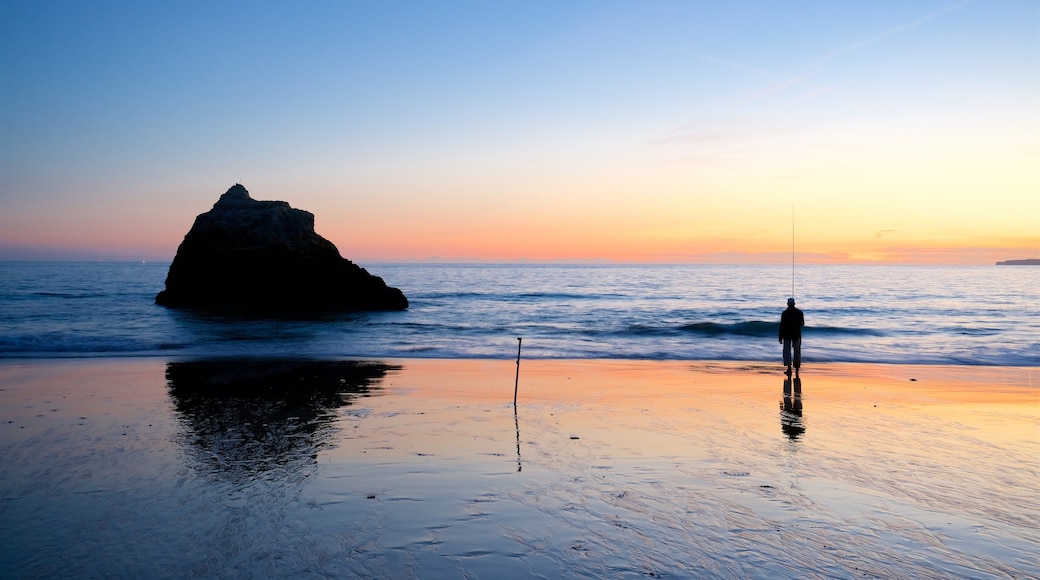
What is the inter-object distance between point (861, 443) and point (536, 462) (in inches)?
192

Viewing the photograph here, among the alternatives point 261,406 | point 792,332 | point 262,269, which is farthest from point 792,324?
point 262,269

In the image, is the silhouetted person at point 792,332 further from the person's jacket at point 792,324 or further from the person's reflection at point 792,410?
the person's reflection at point 792,410

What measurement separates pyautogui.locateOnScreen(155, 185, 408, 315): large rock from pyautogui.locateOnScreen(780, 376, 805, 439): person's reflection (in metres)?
29.8

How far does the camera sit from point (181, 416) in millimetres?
10812

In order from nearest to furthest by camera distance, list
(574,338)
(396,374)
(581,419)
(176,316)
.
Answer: (581,419) < (396,374) < (574,338) < (176,316)

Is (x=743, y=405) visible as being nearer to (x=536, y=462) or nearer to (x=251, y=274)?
(x=536, y=462)

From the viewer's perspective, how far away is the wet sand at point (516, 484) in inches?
A: 201

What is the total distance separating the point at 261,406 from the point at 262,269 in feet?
97.1

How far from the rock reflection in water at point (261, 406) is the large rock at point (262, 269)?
2061 centimetres

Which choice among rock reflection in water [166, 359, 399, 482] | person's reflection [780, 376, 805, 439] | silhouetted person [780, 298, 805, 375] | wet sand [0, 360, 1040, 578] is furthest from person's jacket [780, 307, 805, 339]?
rock reflection in water [166, 359, 399, 482]

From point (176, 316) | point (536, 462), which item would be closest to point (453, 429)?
point (536, 462)

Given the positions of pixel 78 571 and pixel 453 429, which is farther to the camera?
pixel 453 429

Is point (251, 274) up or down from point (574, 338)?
up

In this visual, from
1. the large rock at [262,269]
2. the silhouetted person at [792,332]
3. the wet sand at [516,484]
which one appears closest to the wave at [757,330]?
the silhouetted person at [792,332]
